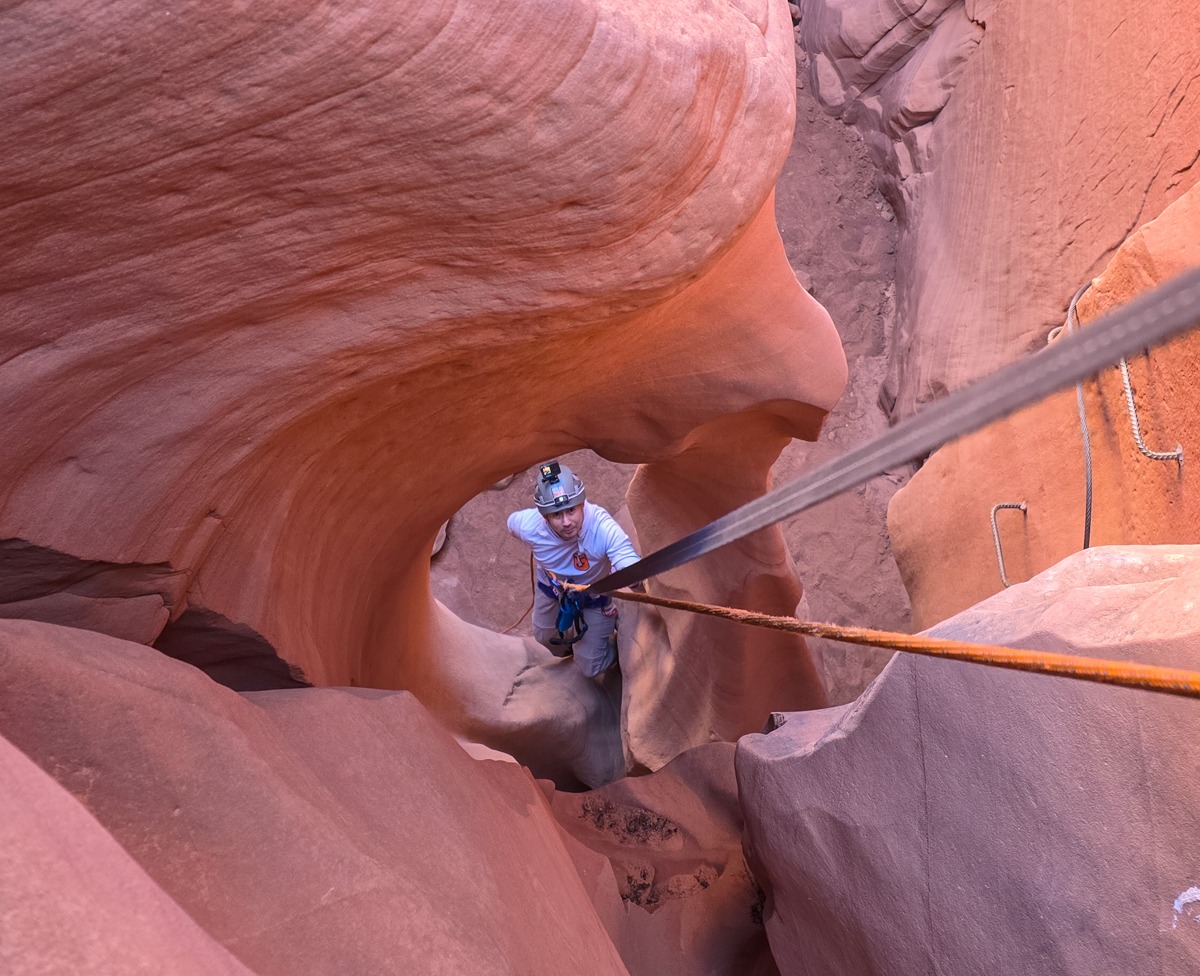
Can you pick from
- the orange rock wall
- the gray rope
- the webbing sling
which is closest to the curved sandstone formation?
the webbing sling

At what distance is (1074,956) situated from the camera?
4.69 feet

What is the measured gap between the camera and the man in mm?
3355

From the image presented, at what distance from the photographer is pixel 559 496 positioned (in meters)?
3.30

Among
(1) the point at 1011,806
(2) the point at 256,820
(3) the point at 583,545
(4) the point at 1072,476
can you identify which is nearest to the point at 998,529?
(4) the point at 1072,476

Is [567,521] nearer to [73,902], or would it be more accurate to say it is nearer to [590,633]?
[590,633]

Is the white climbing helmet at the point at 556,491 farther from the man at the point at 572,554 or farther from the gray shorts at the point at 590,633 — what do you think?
the gray shorts at the point at 590,633

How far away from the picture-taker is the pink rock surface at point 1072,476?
7.09ft

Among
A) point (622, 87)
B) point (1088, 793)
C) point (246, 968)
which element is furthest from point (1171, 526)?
point (246, 968)

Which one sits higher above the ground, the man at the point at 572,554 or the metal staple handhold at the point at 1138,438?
the metal staple handhold at the point at 1138,438

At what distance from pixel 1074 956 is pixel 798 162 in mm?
5675

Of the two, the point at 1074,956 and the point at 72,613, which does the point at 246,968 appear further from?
the point at 1074,956

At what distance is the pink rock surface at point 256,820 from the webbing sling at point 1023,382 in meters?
0.83

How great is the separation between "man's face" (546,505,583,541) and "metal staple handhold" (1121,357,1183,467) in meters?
1.86

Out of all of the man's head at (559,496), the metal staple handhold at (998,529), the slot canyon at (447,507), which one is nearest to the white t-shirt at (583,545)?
the man's head at (559,496)
